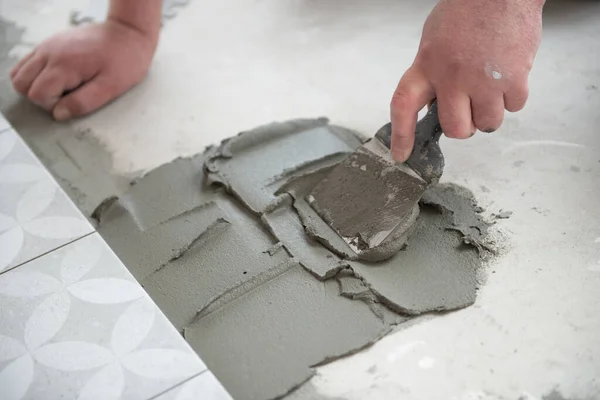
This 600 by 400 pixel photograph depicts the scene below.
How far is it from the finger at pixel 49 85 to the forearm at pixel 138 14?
172 millimetres

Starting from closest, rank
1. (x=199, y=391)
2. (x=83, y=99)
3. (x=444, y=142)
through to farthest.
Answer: (x=199, y=391), (x=444, y=142), (x=83, y=99)

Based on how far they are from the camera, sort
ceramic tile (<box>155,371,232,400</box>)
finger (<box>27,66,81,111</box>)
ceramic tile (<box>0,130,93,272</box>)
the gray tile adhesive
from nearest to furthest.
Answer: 1. ceramic tile (<box>155,371,232,400</box>)
2. the gray tile adhesive
3. ceramic tile (<box>0,130,93,272</box>)
4. finger (<box>27,66,81,111</box>)

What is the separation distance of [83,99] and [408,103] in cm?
77

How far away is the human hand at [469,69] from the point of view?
37.1 inches

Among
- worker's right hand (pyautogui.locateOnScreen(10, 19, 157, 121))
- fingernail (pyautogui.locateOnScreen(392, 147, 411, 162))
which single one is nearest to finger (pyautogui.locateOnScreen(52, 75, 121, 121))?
worker's right hand (pyautogui.locateOnScreen(10, 19, 157, 121))

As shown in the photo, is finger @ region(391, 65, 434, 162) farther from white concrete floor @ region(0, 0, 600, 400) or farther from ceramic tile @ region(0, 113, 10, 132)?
ceramic tile @ region(0, 113, 10, 132)

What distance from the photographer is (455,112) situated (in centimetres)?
94

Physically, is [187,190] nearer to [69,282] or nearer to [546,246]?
[69,282]

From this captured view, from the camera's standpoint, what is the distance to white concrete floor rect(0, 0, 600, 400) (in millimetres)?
917

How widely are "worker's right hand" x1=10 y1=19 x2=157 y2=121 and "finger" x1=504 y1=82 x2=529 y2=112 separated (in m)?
0.85

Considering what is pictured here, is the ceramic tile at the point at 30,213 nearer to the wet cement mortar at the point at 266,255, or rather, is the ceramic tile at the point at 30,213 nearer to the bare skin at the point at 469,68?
the wet cement mortar at the point at 266,255

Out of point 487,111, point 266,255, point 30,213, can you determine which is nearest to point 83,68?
point 30,213

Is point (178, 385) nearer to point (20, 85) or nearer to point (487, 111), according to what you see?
point (487, 111)

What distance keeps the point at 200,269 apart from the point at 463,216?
18.2 inches
